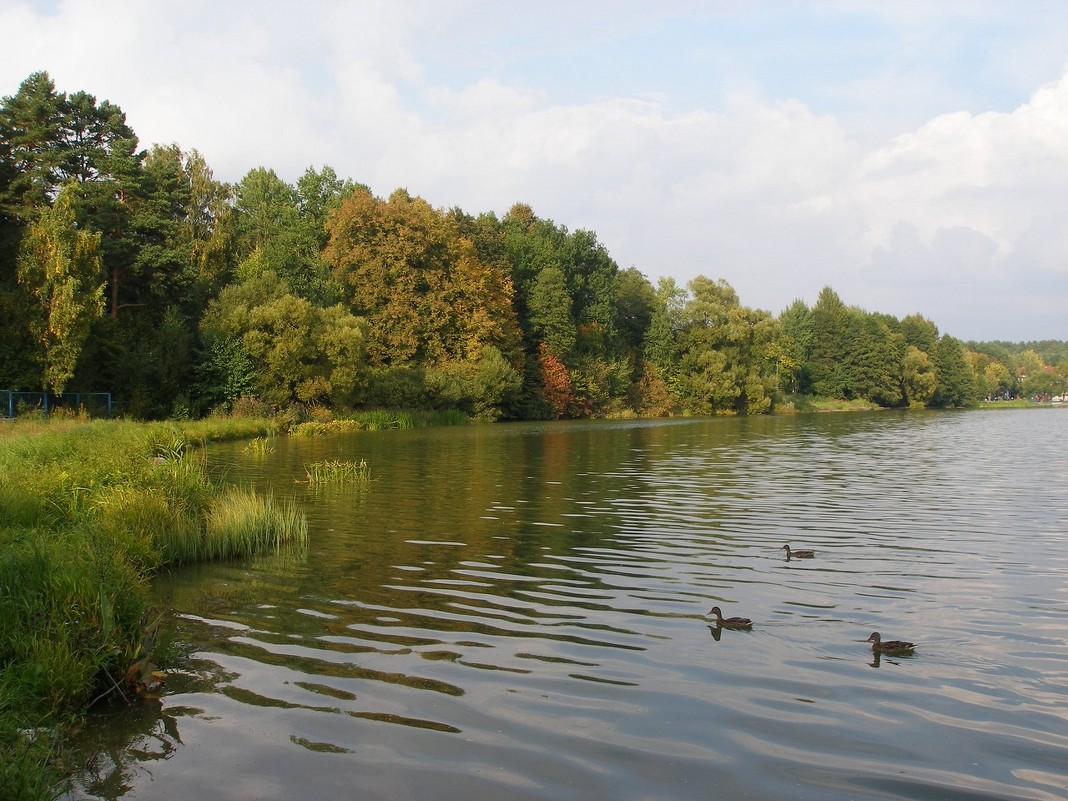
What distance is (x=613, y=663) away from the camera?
846cm

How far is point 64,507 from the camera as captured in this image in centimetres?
1259

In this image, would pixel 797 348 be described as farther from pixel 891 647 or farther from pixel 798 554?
pixel 891 647

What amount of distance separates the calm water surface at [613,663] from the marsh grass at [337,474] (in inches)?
191

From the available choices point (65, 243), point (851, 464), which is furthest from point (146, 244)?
point (851, 464)

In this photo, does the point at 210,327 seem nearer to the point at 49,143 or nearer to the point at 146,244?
the point at 146,244

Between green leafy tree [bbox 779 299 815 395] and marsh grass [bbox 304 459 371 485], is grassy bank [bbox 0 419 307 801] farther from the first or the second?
green leafy tree [bbox 779 299 815 395]

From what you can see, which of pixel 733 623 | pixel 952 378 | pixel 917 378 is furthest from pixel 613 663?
pixel 952 378

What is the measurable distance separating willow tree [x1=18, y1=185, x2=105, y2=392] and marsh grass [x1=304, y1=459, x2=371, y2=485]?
18163 mm

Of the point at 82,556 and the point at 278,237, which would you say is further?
the point at 278,237

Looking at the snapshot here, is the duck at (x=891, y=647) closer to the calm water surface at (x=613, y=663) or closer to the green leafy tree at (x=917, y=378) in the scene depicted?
the calm water surface at (x=613, y=663)

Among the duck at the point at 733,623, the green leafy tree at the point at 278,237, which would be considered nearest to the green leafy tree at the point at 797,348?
the green leafy tree at the point at 278,237

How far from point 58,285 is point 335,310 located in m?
18.1

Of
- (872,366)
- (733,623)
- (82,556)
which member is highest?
(872,366)

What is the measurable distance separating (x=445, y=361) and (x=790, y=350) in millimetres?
58557
